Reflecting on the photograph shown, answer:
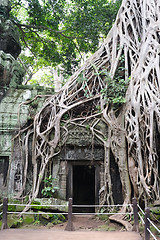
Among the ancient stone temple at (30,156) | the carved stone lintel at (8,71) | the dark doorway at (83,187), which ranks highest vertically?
the carved stone lintel at (8,71)

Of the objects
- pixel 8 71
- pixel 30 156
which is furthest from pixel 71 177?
pixel 8 71

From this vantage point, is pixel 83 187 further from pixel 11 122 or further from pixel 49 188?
pixel 11 122

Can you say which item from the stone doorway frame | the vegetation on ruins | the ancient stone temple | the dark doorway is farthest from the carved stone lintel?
the dark doorway

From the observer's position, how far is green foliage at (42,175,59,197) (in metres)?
5.01

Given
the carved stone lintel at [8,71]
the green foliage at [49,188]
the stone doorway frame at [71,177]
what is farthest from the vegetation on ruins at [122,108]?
the carved stone lintel at [8,71]

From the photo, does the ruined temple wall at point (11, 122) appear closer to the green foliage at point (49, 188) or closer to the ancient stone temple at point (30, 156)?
the ancient stone temple at point (30, 156)

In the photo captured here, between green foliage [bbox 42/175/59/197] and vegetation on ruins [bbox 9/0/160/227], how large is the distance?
151mm

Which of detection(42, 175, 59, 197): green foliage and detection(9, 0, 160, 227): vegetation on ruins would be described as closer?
detection(9, 0, 160, 227): vegetation on ruins

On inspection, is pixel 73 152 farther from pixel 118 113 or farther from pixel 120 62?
pixel 120 62

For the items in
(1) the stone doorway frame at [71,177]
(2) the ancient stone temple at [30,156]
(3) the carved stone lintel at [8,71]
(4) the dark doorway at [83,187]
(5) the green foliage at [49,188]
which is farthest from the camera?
(4) the dark doorway at [83,187]

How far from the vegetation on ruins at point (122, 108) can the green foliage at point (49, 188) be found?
0.15 meters

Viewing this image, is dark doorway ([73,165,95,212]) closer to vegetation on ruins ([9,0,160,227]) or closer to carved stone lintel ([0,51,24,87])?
vegetation on ruins ([9,0,160,227])

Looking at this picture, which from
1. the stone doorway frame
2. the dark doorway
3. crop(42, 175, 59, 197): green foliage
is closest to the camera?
crop(42, 175, 59, 197): green foliage

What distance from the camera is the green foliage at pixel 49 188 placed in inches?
197
